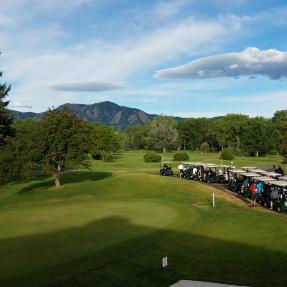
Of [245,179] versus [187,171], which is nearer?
[245,179]

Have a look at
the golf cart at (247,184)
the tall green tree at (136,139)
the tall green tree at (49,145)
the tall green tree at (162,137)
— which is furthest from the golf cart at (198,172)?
the tall green tree at (136,139)

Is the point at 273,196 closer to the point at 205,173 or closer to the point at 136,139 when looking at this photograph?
the point at 205,173

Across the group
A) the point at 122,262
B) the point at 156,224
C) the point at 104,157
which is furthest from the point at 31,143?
the point at 104,157

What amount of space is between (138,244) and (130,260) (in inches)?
86.1

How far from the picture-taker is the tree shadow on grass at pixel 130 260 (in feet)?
42.2

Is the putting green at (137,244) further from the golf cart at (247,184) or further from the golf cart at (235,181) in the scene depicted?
the golf cart at (235,181)

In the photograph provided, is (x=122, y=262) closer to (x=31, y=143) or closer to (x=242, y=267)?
(x=242, y=267)

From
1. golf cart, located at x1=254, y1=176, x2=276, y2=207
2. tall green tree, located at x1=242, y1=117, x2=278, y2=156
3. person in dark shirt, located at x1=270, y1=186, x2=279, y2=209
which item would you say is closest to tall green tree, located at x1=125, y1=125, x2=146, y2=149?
tall green tree, located at x1=242, y1=117, x2=278, y2=156

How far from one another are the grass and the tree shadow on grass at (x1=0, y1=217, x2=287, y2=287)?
0.03 metres

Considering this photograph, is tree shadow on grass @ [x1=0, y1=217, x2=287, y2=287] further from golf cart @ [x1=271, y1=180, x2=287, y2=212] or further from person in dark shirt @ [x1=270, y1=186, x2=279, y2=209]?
person in dark shirt @ [x1=270, y1=186, x2=279, y2=209]

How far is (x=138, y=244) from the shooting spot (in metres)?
17.2

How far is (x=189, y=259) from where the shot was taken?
49.9ft

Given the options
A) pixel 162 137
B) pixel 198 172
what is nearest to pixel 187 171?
pixel 198 172

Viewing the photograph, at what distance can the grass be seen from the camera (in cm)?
1319
